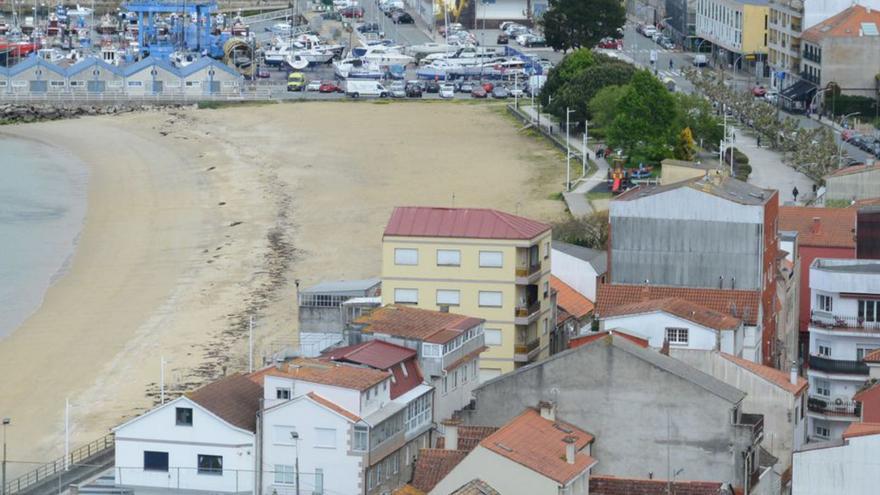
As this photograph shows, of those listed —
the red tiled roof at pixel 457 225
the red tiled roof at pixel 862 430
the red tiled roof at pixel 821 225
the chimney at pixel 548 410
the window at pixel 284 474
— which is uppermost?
the red tiled roof at pixel 457 225

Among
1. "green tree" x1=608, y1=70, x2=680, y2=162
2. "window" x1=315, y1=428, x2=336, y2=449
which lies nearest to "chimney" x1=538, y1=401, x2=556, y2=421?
"window" x1=315, y1=428, x2=336, y2=449

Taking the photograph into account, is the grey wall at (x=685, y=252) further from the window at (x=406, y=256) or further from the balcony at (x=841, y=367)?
the window at (x=406, y=256)

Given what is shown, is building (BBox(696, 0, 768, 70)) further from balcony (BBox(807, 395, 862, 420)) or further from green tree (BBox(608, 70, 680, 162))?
balcony (BBox(807, 395, 862, 420))

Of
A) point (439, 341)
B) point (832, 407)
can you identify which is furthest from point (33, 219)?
point (439, 341)

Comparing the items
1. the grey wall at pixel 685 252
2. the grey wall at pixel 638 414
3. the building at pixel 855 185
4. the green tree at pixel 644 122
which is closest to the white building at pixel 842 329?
the grey wall at pixel 685 252

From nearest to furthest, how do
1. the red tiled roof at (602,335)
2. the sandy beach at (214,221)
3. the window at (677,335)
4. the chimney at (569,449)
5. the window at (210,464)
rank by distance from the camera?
the chimney at (569,449) < the window at (210,464) < the red tiled roof at (602,335) < the window at (677,335) < the sandy beach at (214,221)

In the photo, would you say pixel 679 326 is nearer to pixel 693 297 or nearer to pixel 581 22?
pixel 693 297
